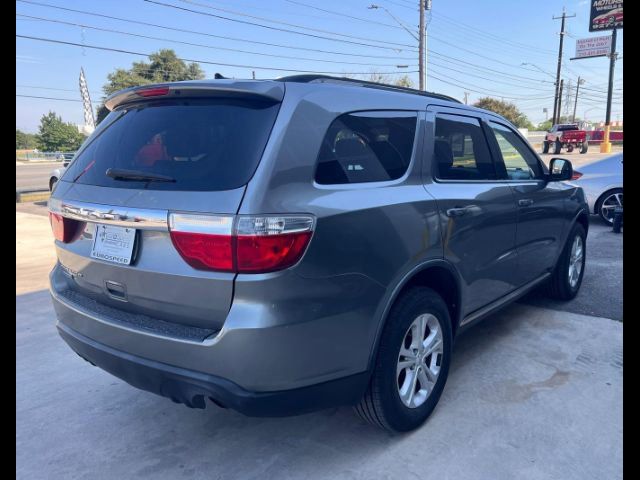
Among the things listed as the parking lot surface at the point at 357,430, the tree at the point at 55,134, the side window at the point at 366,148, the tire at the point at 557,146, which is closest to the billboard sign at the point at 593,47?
the tire at the point at 557,146

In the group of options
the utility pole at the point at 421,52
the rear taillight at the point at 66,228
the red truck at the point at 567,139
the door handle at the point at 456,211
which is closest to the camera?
the rear taillight at the point at 66,228

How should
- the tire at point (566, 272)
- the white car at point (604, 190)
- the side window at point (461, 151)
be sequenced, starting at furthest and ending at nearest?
1. the white car at point (604, 190)
2. the tire at point (566, 272)
3. the side window at point (461, 151)

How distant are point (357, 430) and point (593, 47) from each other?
4302cm

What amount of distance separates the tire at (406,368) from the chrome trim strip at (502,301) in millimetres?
386

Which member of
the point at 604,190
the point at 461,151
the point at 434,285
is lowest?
the point at 434,285

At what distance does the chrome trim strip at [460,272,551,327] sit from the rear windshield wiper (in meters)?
2.04

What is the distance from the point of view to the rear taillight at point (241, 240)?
76.7 inches

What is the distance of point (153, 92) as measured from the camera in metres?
2.48

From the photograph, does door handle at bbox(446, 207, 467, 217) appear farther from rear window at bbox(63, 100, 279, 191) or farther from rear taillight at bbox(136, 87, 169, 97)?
rear taillight at bbox(136, 87, 169, 97)

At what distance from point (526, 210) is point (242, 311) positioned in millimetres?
2636

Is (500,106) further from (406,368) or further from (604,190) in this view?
(406,368)

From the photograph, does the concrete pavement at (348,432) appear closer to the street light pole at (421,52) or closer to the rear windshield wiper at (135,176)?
the rear windshield wiper at (135,176)

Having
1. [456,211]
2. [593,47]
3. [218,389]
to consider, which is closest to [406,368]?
[456,211]
